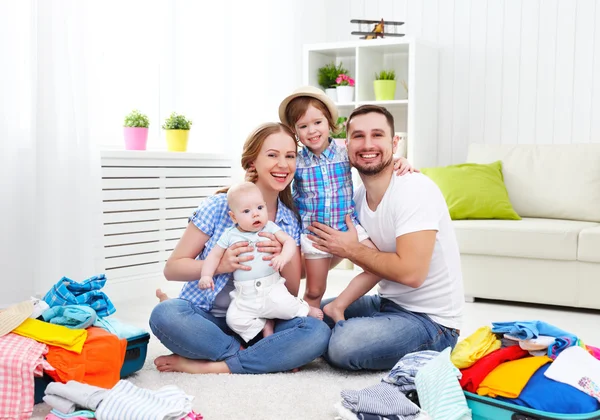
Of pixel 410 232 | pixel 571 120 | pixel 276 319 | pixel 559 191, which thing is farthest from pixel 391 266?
pixel 571 120

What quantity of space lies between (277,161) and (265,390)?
73cm

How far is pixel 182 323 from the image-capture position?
2.31 metres

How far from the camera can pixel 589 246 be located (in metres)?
3.54

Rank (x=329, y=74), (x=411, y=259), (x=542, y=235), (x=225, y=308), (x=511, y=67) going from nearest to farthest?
(x=411, y=259), (x=225, y=308), (x=542, y=235), (x=511, y=67), (x=329, y=74)

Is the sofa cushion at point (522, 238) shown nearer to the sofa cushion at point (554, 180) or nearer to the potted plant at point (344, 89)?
the sofa cushion at point (554, 180)

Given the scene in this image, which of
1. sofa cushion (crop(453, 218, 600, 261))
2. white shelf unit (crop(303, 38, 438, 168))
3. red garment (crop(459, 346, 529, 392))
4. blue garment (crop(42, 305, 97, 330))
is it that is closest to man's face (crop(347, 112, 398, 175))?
red garment (crop(459, 346, 529, 392))

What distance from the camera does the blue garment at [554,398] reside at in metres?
1.74

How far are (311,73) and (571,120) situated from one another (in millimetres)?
1771

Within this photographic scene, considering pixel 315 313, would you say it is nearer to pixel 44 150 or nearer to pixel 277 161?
pixel 277 161

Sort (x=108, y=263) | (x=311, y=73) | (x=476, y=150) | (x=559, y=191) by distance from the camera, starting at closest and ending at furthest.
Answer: (x=108, y=263), (x=559, y=191), (x=476, y=150), (x=311, y=73)

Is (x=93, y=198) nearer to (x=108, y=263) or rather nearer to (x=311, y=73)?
(x=108, y=263)

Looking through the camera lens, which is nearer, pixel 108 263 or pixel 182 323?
pixel 182 323

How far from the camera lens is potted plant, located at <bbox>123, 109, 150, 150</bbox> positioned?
4.12 m

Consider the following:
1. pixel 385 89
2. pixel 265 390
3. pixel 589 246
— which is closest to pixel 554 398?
pixel 265 390
